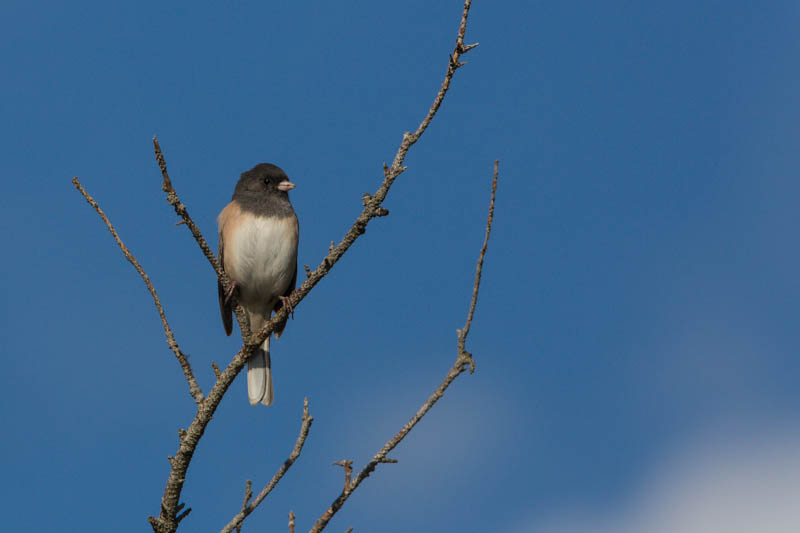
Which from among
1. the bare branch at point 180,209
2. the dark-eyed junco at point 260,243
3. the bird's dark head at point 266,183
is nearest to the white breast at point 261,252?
the dark-eyed junco at point 260,243

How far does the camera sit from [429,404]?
2.18 m

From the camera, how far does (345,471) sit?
7.68 ft

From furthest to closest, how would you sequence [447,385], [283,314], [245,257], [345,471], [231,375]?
[245,257] → [283,314] → [231,375] → [345,471] → [447,385]

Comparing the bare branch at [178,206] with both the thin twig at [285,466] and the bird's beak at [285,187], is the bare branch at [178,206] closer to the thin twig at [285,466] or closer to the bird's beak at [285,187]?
the thin twig at [285,466]

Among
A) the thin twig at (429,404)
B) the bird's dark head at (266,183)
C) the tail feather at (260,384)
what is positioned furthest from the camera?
the bird's dark head at (266,183)

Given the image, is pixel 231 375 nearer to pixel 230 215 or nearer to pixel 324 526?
pixel 324 526

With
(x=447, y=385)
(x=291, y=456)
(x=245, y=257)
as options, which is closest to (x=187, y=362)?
(x=291, y=456)

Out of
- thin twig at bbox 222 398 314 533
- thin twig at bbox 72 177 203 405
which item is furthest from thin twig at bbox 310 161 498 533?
thin twig at bbox 72 177 203 405

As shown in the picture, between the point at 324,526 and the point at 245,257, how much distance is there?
2477 mm

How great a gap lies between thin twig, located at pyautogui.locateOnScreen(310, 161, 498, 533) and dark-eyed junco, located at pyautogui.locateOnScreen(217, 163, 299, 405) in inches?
88.8

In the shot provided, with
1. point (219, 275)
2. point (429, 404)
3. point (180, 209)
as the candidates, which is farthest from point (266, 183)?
point (429, 404)

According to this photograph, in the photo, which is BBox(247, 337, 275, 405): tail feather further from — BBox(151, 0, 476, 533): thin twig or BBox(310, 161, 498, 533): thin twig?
BBox(310, 161, 498, 533): thin twig

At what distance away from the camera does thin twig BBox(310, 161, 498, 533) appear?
2047 millimetres

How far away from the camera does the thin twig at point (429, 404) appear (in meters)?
2.05
